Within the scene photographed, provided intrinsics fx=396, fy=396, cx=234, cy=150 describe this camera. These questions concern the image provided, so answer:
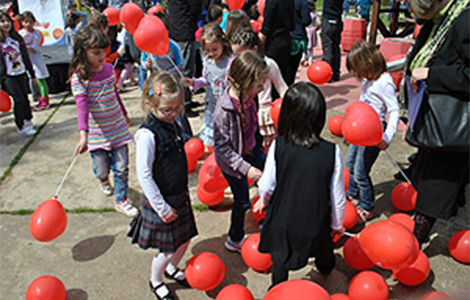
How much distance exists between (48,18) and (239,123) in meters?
8.34

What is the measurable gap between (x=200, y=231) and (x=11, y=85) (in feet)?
13.0

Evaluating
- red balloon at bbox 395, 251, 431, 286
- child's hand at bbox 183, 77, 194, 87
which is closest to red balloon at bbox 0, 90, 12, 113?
child's hand at bbox 183, 77, 194, 87

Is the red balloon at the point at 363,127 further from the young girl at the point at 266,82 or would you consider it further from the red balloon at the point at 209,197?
the red balloon at the point at 209,197

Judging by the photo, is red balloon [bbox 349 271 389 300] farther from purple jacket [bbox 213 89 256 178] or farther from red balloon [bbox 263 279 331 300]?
purple jacket [bbox 213 89 256 178]

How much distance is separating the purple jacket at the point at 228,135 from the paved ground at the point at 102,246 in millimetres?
929

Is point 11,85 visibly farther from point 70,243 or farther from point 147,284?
point 147,284

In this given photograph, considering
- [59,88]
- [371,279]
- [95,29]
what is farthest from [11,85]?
[371,279]

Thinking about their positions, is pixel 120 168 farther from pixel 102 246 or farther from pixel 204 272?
pixel 204 272

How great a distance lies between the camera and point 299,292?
186 centimetres

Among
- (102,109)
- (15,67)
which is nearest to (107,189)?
(102,109)

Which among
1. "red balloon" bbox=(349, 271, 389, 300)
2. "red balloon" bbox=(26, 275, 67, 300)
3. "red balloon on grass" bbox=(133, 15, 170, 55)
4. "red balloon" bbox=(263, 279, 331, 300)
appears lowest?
"red balloon" bbox=(26, 275, 67, 300)

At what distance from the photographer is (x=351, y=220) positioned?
3.35m

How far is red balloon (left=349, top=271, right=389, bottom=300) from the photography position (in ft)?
8.58

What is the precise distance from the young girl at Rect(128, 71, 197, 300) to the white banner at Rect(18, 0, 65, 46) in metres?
7.90
